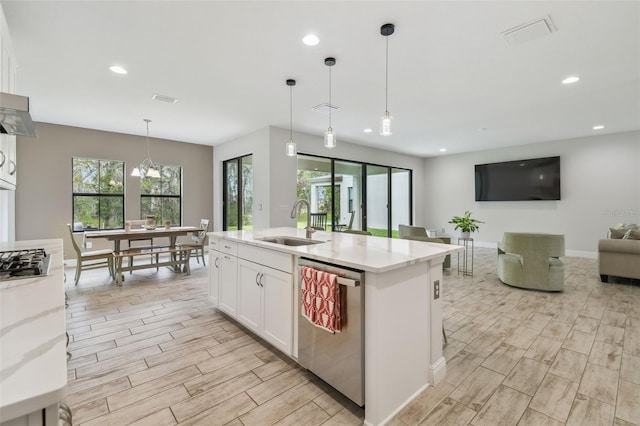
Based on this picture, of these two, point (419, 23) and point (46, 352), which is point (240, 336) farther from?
point (419, 23)

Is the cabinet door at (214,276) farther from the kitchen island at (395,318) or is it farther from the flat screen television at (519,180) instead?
the flat screen television at (519,180)

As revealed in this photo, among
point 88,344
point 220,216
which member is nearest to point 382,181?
point 220,216

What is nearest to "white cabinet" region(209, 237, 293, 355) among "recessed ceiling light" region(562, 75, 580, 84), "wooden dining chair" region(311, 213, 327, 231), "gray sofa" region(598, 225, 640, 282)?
"wooden dining chair" region(311, 213, 327, 231)

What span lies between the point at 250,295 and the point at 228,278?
1.67 ft

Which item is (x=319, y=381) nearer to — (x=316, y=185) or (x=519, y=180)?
(x=316, y=185)

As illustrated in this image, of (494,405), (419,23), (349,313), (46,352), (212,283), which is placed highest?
(419,23)

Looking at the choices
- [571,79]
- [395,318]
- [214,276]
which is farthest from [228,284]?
[571,79]

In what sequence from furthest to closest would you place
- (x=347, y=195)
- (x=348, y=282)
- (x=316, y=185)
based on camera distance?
(x=347, y=195) < (x=316, y=185) < (x=348, y=282)

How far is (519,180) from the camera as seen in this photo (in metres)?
7.34

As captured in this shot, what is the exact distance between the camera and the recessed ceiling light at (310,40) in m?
2.58

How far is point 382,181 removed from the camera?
26.6 feet

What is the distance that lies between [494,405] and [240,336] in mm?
2057

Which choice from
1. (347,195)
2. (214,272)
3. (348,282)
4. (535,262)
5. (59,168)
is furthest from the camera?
(347,195)

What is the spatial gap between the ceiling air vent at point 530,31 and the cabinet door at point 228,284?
3.21 metres
